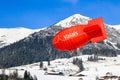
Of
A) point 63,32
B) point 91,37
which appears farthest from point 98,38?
point 63,32

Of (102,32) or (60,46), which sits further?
(60,46)

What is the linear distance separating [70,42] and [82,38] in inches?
124

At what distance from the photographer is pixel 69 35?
341ft

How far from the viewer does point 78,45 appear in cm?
10494

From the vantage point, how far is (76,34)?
341 feet

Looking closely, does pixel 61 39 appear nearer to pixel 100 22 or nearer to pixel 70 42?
pixel 70 42

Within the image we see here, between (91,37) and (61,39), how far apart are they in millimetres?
7708

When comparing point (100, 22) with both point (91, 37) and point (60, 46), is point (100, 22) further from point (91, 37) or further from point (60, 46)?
point (60, 46)

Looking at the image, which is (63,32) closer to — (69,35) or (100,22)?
(69,35)

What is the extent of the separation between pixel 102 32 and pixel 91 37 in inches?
210

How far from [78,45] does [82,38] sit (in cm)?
246

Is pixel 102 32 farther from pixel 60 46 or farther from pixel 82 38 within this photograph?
pixel 60 46

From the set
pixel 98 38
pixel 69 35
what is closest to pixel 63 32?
pixel 69 35

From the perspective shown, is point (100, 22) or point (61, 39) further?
point (61, 39)
